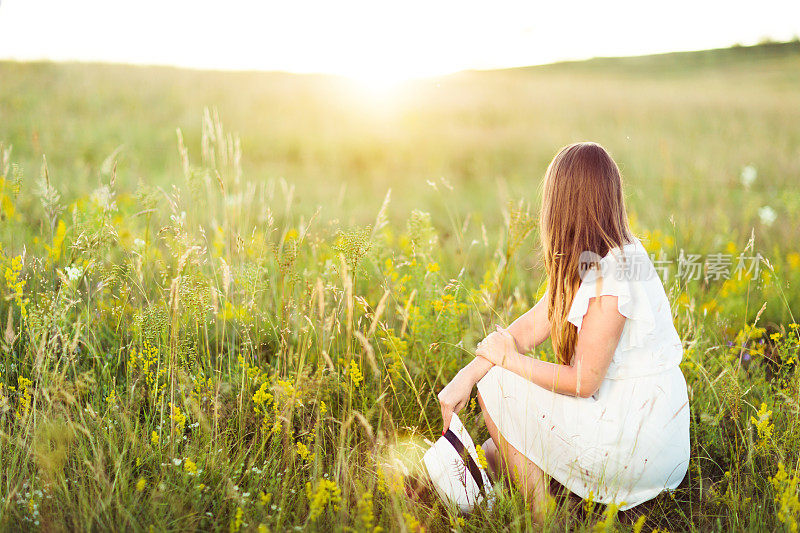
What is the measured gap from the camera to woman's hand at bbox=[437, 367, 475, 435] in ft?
6.82

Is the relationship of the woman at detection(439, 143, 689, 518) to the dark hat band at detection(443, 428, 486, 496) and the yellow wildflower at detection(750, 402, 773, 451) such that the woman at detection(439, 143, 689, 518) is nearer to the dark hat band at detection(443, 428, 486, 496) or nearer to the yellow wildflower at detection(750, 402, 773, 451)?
the dark hat band at detection(443, 428, 486, 496)

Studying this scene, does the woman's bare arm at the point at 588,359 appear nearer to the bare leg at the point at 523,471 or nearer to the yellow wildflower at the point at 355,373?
the bare leg at the point at 523,471

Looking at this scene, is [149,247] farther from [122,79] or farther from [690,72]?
[690,72]

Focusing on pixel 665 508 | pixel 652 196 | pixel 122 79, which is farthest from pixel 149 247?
pixel 122 79

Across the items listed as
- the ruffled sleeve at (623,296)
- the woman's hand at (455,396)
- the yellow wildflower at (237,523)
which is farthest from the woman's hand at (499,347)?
the yellow wildflower at (237,523)

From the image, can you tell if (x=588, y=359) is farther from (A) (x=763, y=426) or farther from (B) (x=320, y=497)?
(B) (x=320, y=497)

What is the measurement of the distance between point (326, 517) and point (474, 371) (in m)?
0.72

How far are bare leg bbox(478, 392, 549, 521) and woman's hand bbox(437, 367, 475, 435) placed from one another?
6.2 inches

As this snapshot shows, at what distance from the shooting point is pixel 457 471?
196 centimetres

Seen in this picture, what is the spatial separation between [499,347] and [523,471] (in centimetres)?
45

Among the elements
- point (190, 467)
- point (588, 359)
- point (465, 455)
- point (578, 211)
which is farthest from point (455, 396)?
point (190, 467)

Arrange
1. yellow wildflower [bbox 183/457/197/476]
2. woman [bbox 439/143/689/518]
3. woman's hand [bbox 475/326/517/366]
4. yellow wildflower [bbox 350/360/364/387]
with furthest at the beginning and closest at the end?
yellow wildflower [bbox 350/360/364/387] < woman's hand [bbox 475/326/517/366] < woman [bbox 439/143/689/518] < yellow wildflower [bbox 183/457/197/476]

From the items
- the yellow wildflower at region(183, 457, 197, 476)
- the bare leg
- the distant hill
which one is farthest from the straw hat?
the distant hill

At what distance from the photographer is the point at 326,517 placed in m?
1.87
